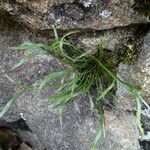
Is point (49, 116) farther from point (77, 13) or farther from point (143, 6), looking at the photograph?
point (143, 6)

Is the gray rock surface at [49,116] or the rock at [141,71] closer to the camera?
the rock at [141,71]

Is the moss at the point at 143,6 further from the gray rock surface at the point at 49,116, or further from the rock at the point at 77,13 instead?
the gray rock surface at the point at 49,116

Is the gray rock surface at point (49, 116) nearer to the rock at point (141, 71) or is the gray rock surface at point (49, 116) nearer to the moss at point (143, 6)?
the rock at point (141, 71)

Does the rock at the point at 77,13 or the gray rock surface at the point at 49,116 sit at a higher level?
the rock at the point at 77,13

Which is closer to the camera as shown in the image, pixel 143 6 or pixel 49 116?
pixel 143 6

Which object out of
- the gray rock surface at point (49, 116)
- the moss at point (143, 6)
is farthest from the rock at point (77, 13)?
the gray rock surface at point (49, 116)

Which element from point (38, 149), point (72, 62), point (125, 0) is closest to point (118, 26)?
point (125, 0)

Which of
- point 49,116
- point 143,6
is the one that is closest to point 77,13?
point 143,6
